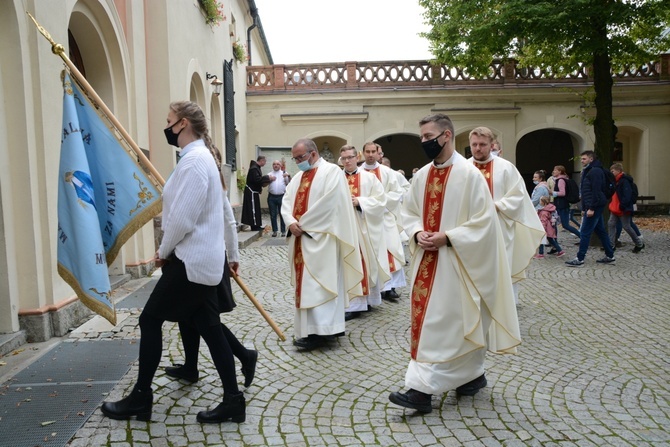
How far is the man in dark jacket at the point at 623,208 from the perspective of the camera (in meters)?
11.7

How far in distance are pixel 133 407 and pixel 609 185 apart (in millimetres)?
10091

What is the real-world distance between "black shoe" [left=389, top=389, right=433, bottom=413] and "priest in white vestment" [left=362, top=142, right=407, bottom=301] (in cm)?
364

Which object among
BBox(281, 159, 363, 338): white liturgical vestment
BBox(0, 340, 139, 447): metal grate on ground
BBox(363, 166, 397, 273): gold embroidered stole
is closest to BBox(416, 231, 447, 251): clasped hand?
BBox(281, 159, 363, 338): white liturgical vestment

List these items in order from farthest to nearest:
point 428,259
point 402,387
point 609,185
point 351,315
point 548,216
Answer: point 548,216 → point 609,185 → point 351,315 → point 402,387 → point 428,259

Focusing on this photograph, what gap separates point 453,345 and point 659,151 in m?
20.4

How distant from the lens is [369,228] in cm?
685

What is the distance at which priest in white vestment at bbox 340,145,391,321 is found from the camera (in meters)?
6.50

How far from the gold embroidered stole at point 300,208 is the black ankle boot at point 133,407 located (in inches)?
75.4

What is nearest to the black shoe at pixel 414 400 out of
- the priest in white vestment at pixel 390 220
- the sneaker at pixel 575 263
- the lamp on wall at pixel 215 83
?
the priest in white vestment at pixel 390 220

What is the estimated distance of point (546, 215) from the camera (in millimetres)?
11195

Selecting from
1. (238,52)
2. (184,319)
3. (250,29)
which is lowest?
(184,319)

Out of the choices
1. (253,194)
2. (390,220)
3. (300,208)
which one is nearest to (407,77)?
(253,194)

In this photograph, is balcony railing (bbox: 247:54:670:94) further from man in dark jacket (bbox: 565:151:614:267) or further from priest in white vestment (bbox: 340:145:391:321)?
priest in white vestment (bbox: 340:145:391:321)

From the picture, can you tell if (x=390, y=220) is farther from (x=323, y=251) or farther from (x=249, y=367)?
(x=249, y=367)
